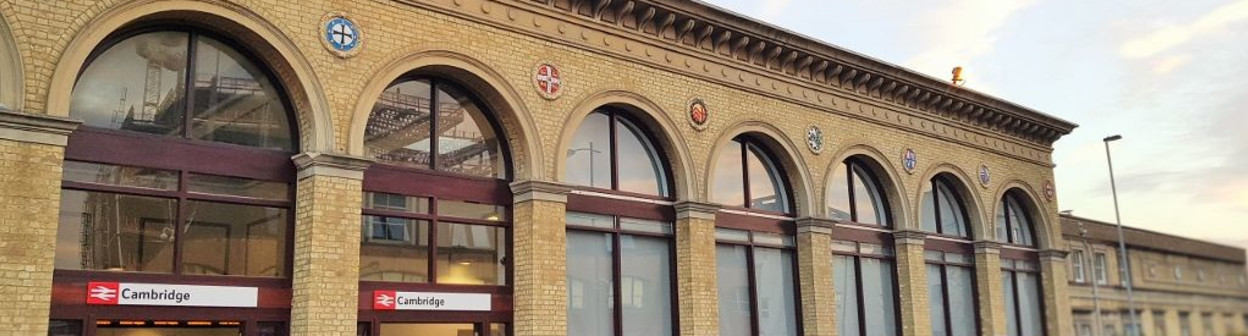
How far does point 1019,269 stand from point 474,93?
18.4m

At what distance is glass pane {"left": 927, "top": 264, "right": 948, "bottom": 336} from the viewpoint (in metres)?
25.1

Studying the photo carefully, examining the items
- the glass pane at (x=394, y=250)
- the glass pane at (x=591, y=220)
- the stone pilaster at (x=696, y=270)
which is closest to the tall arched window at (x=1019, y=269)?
the stone pilaster at (x=696, y=270)

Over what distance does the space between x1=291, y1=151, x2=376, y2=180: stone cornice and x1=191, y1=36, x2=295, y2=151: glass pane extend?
1.92 feet

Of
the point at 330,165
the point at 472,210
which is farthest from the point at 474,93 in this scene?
the point at 330,165

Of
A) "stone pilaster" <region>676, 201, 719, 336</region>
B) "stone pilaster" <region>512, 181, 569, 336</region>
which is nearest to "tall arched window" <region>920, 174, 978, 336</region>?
"stone pilaster" <region>676, 201, 719, 336</region>

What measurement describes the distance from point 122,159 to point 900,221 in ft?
56.7

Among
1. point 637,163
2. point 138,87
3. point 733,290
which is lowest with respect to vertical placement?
point 733,290

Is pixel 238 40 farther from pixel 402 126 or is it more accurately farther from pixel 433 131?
pixel 433 131

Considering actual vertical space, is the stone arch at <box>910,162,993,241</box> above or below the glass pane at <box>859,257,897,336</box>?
above

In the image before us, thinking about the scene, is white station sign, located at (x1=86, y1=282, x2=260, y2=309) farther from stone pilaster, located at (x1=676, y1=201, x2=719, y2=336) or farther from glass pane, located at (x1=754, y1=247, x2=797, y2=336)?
glass pane, located at (x1=754, y1=247, x2=797, y2=336)

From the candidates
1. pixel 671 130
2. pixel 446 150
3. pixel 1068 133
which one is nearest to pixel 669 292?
pixel 671 130

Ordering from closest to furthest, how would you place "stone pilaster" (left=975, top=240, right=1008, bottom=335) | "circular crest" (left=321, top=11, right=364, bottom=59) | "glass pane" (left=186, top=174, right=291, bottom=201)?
"glass pane" (left=186, top=174, right=291, bottom=201) → "circular crest" (left=321, top=11, right=364, bottom=59) → "stone pilaster" (left=975, top=240, right=1008, bottom=335)

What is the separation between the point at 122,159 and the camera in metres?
12.8

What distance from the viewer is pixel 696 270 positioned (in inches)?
743
